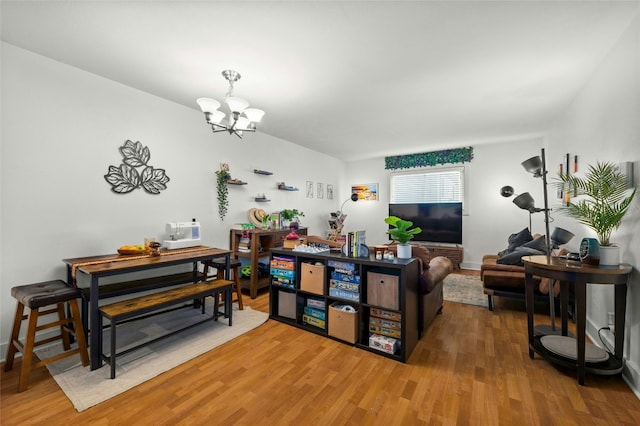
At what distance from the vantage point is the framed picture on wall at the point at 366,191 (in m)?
6.93

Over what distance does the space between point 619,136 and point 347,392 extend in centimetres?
293

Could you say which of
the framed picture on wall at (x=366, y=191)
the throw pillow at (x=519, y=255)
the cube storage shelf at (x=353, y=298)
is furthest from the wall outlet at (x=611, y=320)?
the framed picture on wall at (x=366, y=191)

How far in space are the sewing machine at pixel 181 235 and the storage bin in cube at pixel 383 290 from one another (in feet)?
7.09

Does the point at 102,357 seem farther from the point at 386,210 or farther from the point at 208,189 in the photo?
the point at 386,210

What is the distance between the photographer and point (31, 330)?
1869 mm

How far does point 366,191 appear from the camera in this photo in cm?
704

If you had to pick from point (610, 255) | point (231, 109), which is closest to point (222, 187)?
point (231, 109)

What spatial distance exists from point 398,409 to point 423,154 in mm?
5580

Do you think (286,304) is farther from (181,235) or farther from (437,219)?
(437,219)

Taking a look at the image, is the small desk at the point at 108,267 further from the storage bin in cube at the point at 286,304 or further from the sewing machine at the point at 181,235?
the storage bin in cube at the point at 286,304

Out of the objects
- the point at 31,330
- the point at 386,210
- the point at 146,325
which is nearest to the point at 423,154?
the point at 386,210

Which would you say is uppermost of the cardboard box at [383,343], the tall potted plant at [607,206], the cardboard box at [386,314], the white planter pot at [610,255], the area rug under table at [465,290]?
the tall potted plant at [607,206]

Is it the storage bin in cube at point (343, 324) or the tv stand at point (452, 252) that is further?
the tv stand at point (452, 252)

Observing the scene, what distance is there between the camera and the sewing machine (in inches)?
120
